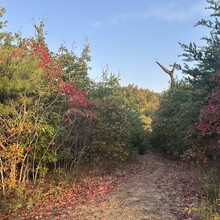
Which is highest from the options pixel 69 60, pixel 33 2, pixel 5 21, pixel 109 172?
pixel 33 2

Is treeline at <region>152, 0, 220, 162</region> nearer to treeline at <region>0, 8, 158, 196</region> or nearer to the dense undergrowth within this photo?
the dense undergrowth

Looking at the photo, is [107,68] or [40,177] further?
[107,68]

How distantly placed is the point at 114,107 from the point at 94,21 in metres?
4.00

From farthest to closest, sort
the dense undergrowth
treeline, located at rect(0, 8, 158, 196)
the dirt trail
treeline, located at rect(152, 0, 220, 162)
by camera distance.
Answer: treeline, located at rect(0, 8, 158, 196) < the dense undergrowth < treeline, located at rect(152, 0, 220, 162) < the dirt trail

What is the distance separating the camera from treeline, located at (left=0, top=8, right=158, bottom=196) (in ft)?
18.0

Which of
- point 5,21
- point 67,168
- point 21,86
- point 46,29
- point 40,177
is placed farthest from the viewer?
point 46,29

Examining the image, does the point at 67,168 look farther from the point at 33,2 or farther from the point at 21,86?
the point at 33,2

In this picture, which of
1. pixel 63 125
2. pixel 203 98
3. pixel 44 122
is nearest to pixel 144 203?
pixel 44 122

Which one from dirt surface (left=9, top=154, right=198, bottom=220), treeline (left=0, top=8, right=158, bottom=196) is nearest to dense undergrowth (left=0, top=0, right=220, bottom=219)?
treeline (left=0, top=8, right=158, bottom=196)

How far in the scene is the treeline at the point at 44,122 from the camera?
18.0 feet

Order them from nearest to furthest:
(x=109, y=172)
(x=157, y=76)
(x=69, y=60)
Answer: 1. (x=109, y=172)
2. (x=69, y=60)
3. (x=157, y=76)

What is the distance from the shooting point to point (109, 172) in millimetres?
8922

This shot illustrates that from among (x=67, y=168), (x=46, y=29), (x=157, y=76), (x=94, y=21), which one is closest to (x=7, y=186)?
(x=67, y=168)

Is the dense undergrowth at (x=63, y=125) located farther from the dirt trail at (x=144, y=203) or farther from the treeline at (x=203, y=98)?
the dirt trail at (x=144, y=203)
